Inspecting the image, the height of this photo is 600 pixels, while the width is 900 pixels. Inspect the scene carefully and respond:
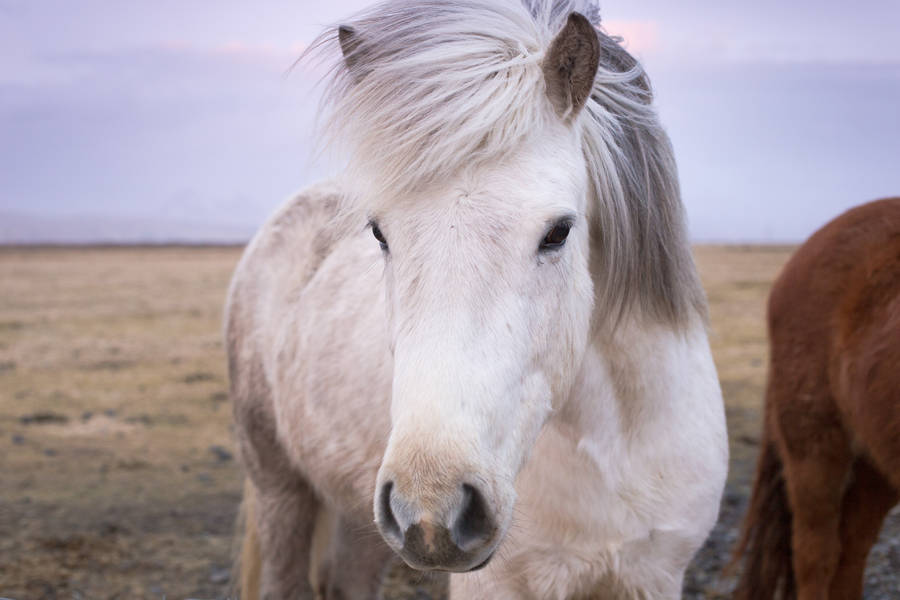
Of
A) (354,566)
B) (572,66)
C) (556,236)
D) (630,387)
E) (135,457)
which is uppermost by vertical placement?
(572,66)

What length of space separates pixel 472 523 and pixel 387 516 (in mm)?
153

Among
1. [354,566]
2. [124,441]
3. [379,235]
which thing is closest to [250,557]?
[354,566]

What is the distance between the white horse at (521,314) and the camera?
1.30 meters

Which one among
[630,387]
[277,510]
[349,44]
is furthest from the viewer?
[277,510]

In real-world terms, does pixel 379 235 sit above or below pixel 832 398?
above

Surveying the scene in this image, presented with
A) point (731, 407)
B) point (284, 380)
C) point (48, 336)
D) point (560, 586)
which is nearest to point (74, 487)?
point (284, 380)

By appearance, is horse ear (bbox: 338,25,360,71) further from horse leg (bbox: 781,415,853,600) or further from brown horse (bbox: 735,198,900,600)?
horse leg (bbox: 781,415,853,600)

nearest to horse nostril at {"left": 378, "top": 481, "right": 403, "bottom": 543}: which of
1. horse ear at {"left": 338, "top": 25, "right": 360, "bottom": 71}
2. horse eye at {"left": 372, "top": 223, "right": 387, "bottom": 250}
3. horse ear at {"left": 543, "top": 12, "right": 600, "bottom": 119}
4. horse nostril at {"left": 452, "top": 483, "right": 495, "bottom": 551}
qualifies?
A: horse nostril at {"left": 452, "top": 483, "right": 495, "bottom": 551}

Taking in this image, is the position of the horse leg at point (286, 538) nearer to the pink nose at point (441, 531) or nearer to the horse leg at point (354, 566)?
the horse leg at point (354, 566)

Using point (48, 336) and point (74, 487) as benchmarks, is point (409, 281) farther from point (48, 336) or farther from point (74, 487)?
point (48, 336)

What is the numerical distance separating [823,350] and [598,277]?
190cm

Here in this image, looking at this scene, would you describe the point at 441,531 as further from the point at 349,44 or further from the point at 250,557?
the point at 250,557

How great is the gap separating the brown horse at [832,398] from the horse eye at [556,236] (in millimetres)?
2029

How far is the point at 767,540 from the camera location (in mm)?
3457
